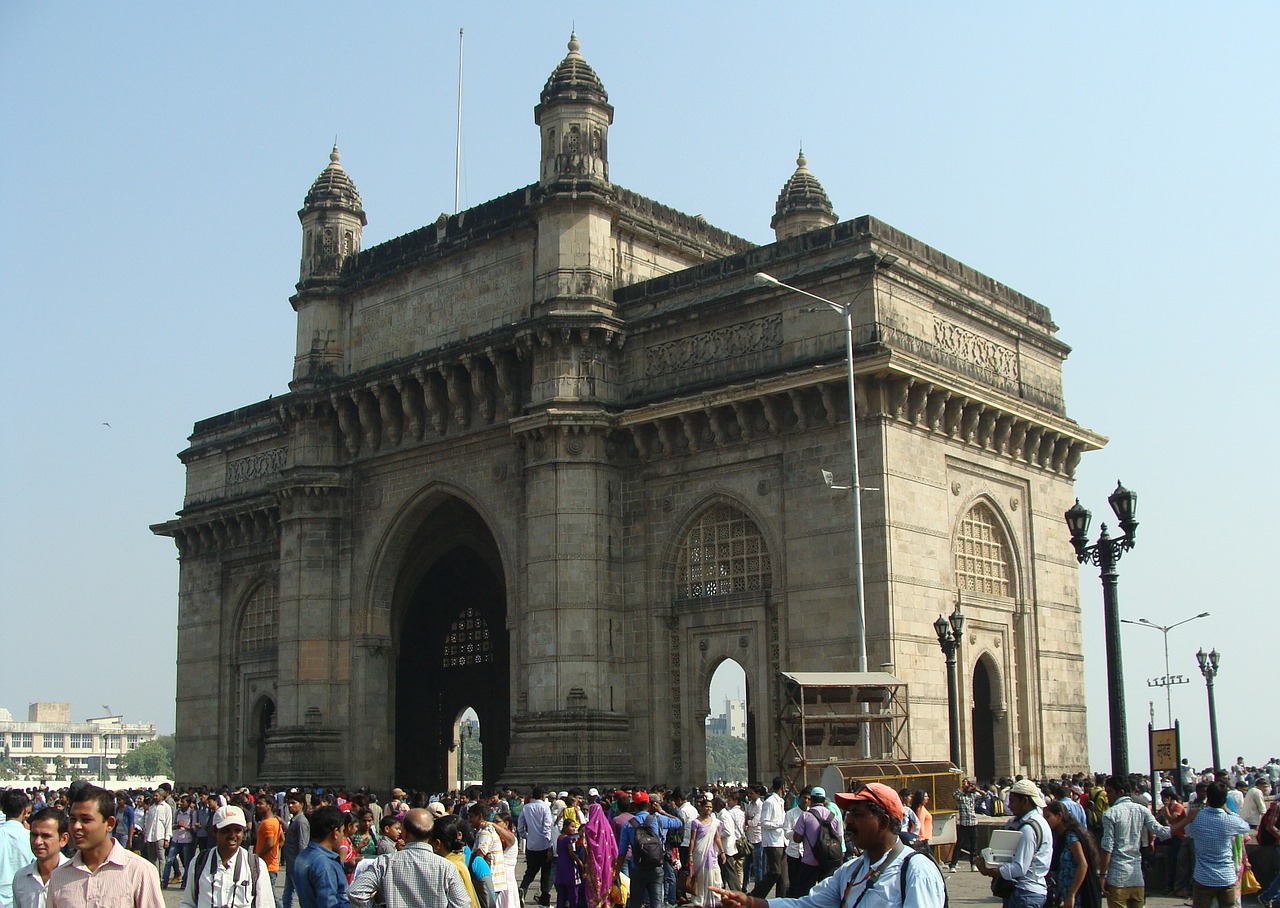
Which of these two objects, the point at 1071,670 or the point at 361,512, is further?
the point at 361,512

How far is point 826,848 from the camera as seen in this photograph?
46.5 feet

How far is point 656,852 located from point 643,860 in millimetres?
164

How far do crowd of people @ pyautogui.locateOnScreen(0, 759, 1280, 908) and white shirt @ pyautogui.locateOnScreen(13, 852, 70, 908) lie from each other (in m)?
0.01

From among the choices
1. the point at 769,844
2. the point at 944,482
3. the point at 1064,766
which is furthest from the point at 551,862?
the point at 1064,766

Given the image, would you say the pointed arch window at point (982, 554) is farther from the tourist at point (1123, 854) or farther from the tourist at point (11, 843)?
the tourist at point (11, 843)

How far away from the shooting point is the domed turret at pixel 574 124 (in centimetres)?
3084

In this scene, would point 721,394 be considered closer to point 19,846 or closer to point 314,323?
point 314,323

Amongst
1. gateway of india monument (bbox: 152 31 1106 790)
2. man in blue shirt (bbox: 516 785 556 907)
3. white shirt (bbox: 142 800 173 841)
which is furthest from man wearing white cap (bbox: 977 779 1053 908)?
white shirt (bbox: 142 800 173 841)

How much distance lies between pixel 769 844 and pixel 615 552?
12730 millimetres

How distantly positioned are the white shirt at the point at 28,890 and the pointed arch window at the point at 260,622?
32.1 meters

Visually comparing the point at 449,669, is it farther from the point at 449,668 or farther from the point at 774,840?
the point at 774,840

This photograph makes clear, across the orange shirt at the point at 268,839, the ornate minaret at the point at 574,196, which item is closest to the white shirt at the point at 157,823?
the orange shirt at the point at 268,839

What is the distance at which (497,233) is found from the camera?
32406 mm

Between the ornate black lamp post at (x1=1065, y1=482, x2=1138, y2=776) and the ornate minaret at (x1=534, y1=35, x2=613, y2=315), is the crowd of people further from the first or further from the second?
the ornate minaret at (x1=534, y1=35, x2=613, y2=315)
